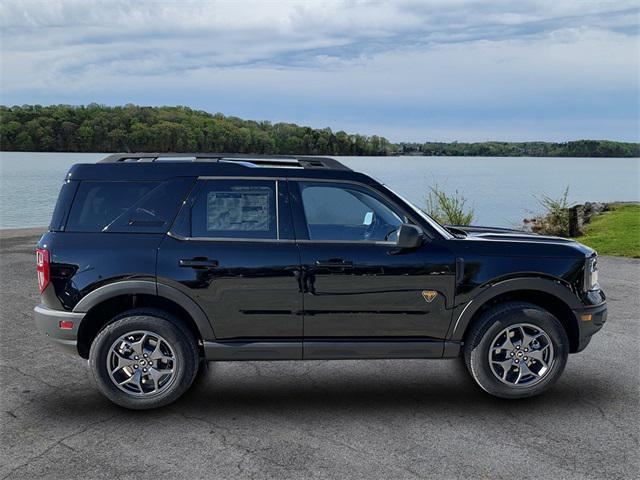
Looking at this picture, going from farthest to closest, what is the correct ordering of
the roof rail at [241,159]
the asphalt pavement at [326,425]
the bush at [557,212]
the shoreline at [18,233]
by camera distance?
1. the bush at [557,212]
2. the shoreline at [18,233]
3. the roof rail at [241,159]
4. the asphalt pavement at [326,425]

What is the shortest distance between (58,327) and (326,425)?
2.19 meters

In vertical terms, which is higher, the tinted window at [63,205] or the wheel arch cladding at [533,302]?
the tinted window at [63,205]

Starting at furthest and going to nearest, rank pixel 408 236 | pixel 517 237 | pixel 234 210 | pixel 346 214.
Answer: pixel 517 237, pixel 346 214, pixel 234 210, pixel 408 236

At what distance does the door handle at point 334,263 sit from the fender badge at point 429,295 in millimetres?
627

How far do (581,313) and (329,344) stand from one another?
6.85 ft

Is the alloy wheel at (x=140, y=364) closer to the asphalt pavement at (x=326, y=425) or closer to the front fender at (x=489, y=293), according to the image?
the asphalt pavement at (x=326, y=425)

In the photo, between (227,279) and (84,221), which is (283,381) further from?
(84,221)

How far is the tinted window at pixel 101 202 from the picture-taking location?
4.93m

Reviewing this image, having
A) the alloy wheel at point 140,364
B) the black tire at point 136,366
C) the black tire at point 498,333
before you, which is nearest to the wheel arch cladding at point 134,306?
→ the black tire at point 136,366

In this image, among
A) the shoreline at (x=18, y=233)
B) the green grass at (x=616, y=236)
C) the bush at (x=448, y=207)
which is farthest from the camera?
the shoreline at (x=18, y=233)

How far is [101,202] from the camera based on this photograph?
4.97m

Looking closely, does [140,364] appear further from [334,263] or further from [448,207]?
[448,207]

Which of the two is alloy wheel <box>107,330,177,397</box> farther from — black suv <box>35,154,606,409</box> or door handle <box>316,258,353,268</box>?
door handle <box>316,258,353,268</box>

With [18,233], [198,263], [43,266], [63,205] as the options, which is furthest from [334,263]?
[18,233]
